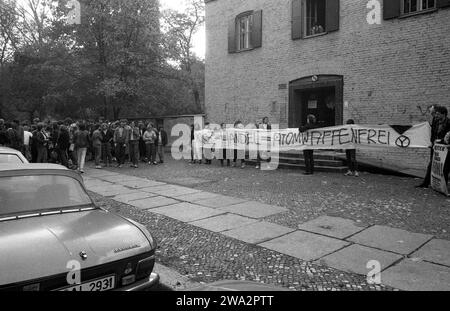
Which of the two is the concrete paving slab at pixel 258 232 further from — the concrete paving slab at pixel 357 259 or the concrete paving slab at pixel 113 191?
the concrete paving slab at pixel 113 191

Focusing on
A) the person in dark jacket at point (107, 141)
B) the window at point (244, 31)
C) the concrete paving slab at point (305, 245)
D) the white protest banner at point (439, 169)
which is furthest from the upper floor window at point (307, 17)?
the concrete paving slab at point (305, 245)

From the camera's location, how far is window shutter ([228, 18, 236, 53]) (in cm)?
1805

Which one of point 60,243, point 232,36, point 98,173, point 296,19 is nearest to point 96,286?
point 60,243

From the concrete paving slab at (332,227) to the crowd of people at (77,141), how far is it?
9.88 m

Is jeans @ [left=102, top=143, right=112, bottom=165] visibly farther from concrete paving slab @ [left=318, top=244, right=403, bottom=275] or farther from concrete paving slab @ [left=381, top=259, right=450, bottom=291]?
concrete paving slab @ [left=381, top=259, right=450, bottom=291]

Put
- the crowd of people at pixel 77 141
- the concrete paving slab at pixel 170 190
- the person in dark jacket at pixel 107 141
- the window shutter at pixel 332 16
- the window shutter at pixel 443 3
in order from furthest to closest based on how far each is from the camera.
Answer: the person in dark jacket at pixel 107 141 < the window shutter at pixel 332 16 < the crowd of people at pixel 77 141 < the window shutter at pixel 443 3 < the concrete paving slab at pixel 170 190

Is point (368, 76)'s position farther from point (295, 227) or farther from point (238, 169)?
point (295, 227)

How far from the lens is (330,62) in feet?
47.0

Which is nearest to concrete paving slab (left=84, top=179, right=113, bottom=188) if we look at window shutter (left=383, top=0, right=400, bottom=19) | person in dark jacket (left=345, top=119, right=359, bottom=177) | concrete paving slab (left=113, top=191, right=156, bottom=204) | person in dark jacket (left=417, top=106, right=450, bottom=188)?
concrete paving slab (left=113, top=191, right=156, bottom=204)

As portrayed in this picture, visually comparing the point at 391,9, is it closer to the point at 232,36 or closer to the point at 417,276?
the point at 232,36

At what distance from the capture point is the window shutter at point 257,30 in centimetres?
1681

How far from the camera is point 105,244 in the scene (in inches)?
133

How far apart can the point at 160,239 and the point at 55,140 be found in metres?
9.57

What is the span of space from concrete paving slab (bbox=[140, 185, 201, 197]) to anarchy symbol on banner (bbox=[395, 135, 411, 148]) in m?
6.07
